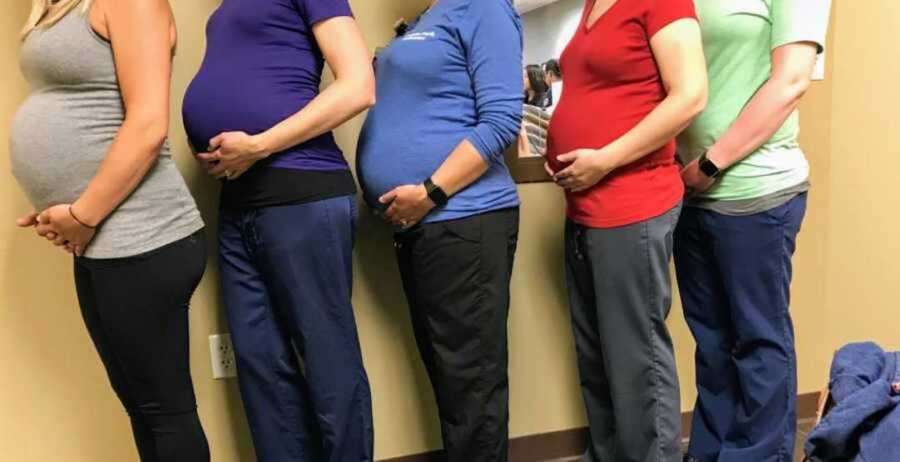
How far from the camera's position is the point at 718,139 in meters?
1.51

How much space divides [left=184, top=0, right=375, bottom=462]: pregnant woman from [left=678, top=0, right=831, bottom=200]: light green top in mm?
694

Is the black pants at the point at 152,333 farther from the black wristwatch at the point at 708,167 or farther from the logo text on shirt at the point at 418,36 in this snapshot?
the black wristwatch at the point at 708,167

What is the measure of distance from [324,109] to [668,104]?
615mm

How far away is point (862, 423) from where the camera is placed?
775 mm

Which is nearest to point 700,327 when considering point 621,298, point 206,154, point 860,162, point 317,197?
point 621,298

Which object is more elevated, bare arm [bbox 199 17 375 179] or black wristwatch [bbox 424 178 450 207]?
bare arm [bbox 199 17 375 179]

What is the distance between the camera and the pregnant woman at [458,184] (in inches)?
53.6

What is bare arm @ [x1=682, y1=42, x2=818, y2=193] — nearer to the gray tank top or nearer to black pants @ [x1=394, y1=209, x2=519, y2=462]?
black pants @ [x1=394, y1=209, x2=519, y2=462]

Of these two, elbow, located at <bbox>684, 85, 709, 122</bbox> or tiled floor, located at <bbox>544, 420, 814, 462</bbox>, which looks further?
tiled floor, located at <bbox>544, 420, 814, 462</bbox>

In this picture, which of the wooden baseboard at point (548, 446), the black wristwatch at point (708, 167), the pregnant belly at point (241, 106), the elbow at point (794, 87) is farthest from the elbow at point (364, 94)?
the wooden baseboard at point (548, 446)

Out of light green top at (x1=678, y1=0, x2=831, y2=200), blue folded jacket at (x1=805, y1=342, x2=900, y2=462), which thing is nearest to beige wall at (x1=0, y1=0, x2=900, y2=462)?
light green top at (x1=678, y1=0, x2=831, y2=200)

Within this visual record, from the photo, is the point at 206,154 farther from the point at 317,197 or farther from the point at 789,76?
the point at 789,76

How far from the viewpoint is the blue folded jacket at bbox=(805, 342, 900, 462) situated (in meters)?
0.75

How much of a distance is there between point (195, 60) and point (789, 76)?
48.0 inches
